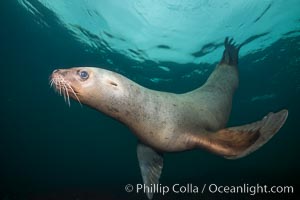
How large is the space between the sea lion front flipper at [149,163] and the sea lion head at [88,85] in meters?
1.32

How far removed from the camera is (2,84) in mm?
19906

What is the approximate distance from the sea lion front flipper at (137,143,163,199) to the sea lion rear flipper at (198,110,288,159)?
0.93m

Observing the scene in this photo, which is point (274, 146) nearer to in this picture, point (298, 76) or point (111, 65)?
point (298, 76)

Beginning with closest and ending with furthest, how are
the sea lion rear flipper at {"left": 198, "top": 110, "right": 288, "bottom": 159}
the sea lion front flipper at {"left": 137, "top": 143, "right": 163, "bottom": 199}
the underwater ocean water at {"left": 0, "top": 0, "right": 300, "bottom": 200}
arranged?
the sea lion rear flipper at {"left": 198, "top": 110, "right": 288, "bottom": 159} → the sea lion front flipper at {"left": 137, "top": 143, "right": 163, "bottom": 199} → the underwater ocean water at {"left": 0, "top": 0, "right": 300, "bottom": 200}

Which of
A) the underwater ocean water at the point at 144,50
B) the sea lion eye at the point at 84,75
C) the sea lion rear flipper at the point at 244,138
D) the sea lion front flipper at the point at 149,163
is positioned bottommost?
the sea lion front flipper at the point at 149,163

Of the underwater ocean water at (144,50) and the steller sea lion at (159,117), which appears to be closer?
the steller sea lion at (159,117)

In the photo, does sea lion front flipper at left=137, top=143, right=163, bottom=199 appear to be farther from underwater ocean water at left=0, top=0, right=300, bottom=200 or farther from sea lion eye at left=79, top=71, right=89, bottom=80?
underwater ocean water at left=0, top=0, right=300, bottom=200

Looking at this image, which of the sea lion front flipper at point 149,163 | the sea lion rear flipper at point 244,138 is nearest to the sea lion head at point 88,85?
the sea lion front flipper at point 149,163

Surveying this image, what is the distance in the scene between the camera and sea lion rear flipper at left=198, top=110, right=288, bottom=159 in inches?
131

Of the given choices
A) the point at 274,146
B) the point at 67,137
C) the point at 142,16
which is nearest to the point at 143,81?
the point at 142,16

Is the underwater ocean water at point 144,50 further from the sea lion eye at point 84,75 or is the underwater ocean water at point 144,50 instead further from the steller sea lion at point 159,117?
the sea lion eye at point 84,75

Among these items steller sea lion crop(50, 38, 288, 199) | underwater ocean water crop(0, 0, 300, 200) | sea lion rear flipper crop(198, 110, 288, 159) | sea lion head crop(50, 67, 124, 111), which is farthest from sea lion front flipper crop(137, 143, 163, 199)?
underwater ocean water crop(0, 0, 300, 200)

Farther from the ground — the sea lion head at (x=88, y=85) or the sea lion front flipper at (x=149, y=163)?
the sea lion head at (x=88, y=85)

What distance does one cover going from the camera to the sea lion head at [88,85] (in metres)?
3.34
